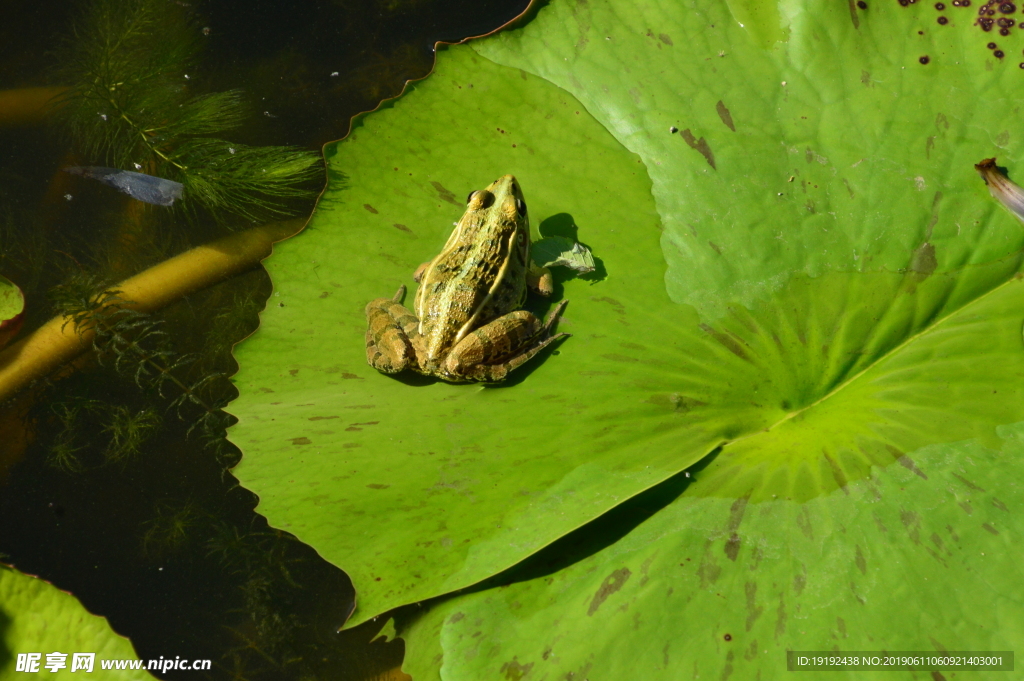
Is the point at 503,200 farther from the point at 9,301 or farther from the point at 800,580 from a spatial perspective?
the point at 9,301

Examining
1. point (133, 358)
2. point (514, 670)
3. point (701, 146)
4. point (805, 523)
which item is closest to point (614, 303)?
point (701, 146)

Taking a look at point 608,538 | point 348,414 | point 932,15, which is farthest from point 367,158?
point 932,15

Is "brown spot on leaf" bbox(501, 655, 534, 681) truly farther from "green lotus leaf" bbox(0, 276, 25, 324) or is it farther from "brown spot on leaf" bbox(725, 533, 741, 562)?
"green lotus leaf" bbox(0, 276, 25, 324)

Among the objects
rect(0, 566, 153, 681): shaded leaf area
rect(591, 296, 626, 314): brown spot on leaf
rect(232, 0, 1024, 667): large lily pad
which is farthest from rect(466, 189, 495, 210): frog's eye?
rect(0, 566, 153, 681): shaded leaf area

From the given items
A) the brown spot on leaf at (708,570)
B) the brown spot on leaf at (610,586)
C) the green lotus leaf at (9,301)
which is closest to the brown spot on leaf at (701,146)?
the brown spot on leaf at (708,570)

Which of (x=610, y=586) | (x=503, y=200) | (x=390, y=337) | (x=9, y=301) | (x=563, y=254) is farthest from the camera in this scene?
(x=9, y=301)

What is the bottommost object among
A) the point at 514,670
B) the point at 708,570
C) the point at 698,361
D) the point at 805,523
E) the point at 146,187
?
the point at 514,670

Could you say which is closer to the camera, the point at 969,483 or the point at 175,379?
the point at 969,483

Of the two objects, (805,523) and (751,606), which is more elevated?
(805,523)
